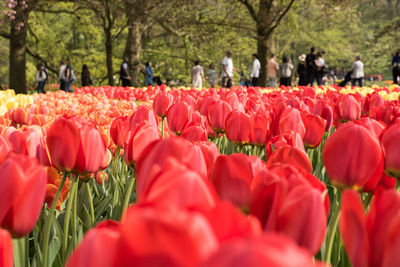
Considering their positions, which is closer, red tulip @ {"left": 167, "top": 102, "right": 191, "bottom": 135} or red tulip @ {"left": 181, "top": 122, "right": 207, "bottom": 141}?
red tulip @ {"left": 181, "top": 122, "right": 207, "bottom": 141}

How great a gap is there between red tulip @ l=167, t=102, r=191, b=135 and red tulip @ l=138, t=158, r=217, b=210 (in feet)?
6.14

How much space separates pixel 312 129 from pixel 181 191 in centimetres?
174

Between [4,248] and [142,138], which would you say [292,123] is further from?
[4,248]

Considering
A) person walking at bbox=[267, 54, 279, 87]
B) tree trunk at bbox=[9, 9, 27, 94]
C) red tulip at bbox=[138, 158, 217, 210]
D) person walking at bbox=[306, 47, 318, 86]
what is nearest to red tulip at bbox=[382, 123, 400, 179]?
red tulip at bbox=[138, 158, 217, 210]

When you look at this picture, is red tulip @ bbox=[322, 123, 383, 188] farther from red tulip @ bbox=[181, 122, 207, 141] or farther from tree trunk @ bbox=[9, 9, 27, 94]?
tree trunk @ bbox=[9, 9, 27, 94]

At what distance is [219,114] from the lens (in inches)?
107

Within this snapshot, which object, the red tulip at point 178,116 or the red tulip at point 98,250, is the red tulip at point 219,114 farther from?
the red tulip at point 98,250

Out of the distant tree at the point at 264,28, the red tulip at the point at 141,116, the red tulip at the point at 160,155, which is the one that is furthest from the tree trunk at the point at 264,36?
the red tulip at the point at 160,155

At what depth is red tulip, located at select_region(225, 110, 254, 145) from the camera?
2.23 m

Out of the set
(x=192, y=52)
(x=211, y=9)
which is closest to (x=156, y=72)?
(x=192, y=52)

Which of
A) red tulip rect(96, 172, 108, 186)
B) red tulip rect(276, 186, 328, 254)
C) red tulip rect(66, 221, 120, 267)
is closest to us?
red tulip rect(66, 221, 120, 267)

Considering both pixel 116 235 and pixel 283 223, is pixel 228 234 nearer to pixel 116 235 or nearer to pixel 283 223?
pixel 116 235

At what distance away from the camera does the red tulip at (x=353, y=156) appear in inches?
44.2

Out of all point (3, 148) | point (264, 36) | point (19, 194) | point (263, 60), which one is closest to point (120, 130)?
point (3, 148)
